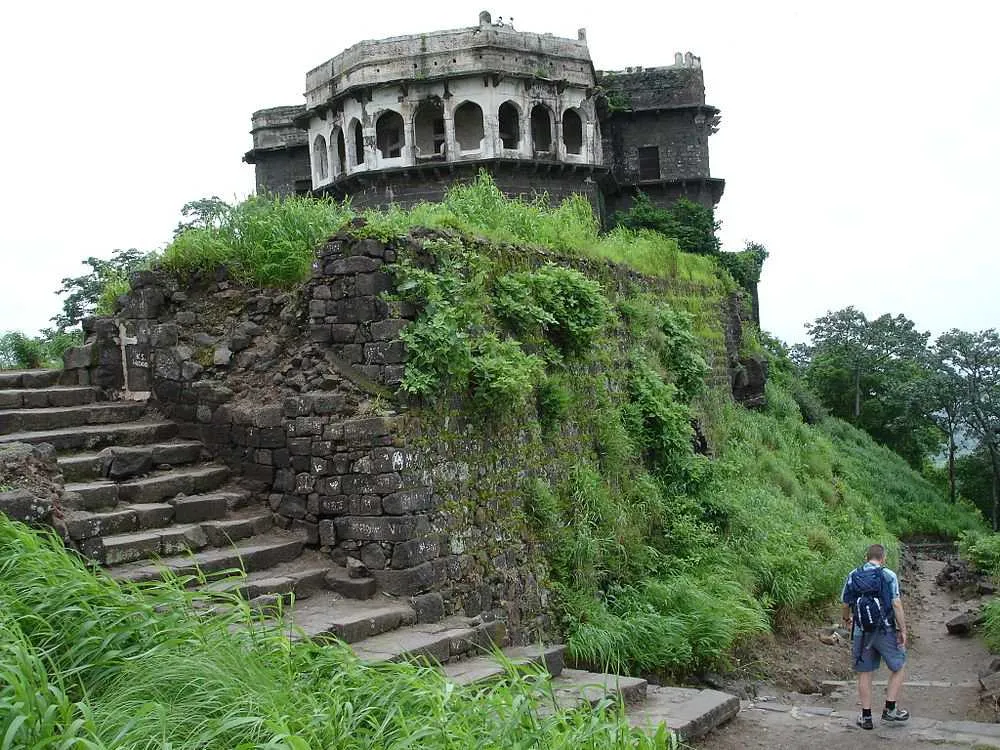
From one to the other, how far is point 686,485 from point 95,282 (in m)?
12.3

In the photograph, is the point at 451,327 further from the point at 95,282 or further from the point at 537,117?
the point at 537,117

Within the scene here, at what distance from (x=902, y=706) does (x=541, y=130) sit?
71.0 ft

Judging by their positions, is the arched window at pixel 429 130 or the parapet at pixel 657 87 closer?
the arched window at pixel 429 130

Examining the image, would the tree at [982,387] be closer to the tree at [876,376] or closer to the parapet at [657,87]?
the tree at [876,376]

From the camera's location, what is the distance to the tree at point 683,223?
84.1 ft

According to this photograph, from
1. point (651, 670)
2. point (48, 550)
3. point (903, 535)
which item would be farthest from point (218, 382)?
point (903, 535)

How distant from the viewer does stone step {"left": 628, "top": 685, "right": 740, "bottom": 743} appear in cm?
564

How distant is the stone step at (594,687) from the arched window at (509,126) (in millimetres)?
21301

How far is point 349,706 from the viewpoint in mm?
3654

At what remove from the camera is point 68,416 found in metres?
7.02

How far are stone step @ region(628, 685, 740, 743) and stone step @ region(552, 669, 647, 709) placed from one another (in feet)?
0.29

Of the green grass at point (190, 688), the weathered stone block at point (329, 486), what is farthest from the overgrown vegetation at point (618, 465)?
the green grass at point (190, 688)

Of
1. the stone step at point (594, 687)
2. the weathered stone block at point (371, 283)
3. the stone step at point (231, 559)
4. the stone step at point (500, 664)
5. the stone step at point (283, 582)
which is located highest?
the weathered stone block at point (371, 283)

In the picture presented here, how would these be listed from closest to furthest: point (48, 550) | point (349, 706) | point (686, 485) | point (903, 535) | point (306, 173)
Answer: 1. point (349, 706)
2. point (48, 550)
3. point (686, 485)
4. point (903, 535)
5. point (306, 173)
